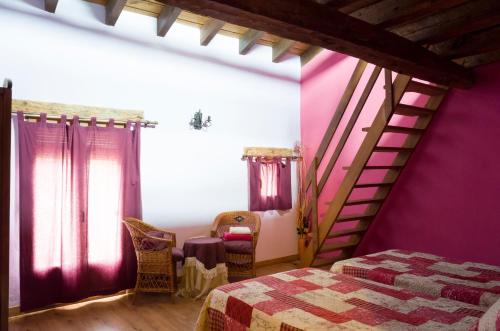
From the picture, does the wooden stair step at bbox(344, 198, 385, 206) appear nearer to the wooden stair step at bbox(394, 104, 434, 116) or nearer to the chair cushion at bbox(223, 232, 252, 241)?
the wooden stair step at bbox(394, 104, 434, 116)

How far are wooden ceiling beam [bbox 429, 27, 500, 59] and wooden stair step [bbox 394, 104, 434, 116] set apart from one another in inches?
21.4

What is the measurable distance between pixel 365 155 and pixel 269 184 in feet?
6.01

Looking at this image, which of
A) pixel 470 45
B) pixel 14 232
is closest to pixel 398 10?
pixel 470 45

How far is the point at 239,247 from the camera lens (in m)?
4.05

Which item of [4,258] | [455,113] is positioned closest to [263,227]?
[455,113]

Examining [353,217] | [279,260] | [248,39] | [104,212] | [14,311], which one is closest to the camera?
[14,311]

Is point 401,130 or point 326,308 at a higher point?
point 401,130

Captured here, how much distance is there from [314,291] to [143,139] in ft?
8.67

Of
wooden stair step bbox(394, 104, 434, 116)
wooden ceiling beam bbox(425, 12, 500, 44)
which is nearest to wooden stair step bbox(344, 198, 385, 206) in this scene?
wooden stair step bbox(394, 104, 434, 116)

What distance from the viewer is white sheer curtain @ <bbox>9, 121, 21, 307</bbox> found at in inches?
129

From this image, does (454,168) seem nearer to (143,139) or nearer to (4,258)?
(143,139)

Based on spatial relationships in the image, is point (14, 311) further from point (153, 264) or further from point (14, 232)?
point (153, 264)

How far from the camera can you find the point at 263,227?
509 centimetres

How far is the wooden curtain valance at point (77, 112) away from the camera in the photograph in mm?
3287
